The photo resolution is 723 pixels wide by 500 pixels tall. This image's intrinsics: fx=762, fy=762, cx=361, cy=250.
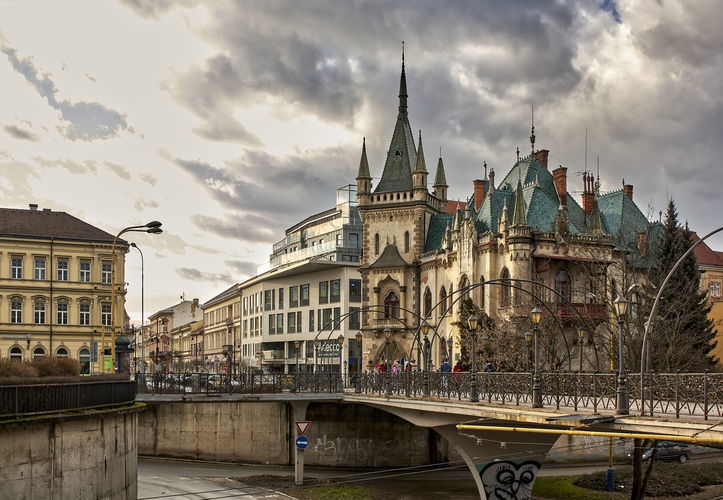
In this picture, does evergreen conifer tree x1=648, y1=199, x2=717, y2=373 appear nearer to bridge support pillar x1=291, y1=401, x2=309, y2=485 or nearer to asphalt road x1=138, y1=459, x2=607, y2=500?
asphalt road x1=138, y1=459, x2=607, y2=500

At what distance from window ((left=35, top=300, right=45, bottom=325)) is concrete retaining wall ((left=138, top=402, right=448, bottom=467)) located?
22659mm

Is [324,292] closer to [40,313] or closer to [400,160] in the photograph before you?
[400,160]

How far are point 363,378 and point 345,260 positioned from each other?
39.3 m

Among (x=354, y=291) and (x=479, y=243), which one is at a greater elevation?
(x=479, y=243)

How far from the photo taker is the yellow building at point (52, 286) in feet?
207

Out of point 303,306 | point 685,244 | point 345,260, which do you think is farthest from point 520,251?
point 303,306

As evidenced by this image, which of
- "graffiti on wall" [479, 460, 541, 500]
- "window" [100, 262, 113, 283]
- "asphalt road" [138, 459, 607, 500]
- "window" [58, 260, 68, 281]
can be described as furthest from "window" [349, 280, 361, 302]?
"graffiti on wall" [479, 460, 541, 500]

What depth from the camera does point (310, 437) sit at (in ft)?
148

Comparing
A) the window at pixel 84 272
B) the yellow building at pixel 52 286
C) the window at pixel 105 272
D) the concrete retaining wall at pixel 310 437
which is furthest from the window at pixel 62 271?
the concrete retaining wall at pixel 310 437

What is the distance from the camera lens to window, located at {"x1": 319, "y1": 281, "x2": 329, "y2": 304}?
3056 inches

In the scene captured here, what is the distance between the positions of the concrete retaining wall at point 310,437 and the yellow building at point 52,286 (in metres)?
20.1

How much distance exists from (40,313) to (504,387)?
50.9 metres

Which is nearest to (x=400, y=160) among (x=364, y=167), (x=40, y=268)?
(x=364, y=167)

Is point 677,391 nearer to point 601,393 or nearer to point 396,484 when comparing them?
point 601,393
